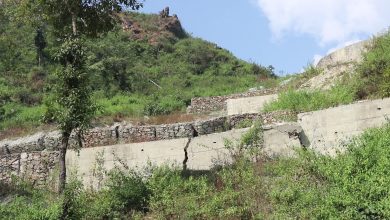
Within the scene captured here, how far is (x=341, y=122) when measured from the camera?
41.4 ft

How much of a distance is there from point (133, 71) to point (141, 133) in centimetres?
1751

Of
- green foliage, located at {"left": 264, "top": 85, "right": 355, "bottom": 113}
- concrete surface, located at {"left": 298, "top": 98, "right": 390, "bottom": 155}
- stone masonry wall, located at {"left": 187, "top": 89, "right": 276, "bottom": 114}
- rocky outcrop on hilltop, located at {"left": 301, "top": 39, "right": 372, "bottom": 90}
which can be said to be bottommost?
concrete surface, located at {"left": 298, "top": 98, "right": 390, "bottom": 155}

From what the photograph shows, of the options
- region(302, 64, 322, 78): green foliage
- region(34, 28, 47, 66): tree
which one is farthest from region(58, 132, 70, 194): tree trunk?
region(34, 28, 47, 66): tree

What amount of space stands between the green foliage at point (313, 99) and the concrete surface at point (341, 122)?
1.19 metres

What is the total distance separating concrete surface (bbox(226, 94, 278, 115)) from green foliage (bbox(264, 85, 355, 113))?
1.68 m

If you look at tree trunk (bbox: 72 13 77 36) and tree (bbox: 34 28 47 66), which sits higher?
tree (bbox: 34 28 47 66)

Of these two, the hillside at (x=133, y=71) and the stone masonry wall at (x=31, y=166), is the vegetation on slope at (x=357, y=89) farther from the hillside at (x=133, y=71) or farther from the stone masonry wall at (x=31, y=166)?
the hillside at (x=133, y=71)

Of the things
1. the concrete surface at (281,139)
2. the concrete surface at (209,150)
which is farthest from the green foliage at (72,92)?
the concrete surface at (281,139)

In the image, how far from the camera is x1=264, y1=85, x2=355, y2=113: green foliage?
14.3m

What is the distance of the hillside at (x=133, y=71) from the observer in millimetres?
23562

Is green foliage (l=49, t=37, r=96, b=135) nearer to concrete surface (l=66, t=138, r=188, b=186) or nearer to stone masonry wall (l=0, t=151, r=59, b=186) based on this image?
concrete surface (l=66, t=138, r=188, b=186)

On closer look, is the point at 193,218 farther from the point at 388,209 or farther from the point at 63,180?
the point at 388,209

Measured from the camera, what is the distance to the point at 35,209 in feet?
32.0

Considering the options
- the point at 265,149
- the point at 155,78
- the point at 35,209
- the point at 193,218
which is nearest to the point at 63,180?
the point at 35,209
